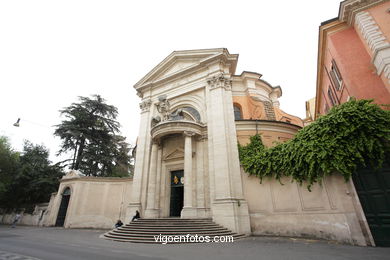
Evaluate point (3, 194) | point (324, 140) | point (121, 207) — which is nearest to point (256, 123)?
point (324, 140)

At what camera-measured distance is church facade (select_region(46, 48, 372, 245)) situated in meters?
8.10

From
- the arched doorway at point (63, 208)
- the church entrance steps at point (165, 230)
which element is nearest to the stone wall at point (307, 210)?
the church entrance steps at point (165, 230)

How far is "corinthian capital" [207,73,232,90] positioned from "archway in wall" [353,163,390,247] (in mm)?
8841

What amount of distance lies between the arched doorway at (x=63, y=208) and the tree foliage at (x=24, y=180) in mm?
5095

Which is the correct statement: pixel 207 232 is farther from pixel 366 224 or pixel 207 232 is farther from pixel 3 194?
pixel 3 194

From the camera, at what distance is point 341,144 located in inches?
277

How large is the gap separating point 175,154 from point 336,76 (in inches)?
440

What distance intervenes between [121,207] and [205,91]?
1111cm

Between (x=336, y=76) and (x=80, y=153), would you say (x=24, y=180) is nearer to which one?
(x=80, y=153)

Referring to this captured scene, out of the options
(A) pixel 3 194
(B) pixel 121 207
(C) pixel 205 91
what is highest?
(C) pixel 205 91

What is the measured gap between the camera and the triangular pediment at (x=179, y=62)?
1423 centimetres

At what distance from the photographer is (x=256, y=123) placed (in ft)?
42.4

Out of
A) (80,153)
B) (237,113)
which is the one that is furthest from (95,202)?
(237,113)

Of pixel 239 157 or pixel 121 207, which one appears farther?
pixel 121 207
